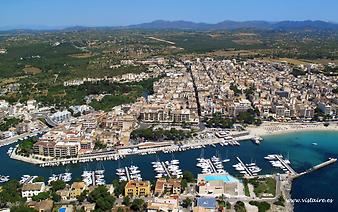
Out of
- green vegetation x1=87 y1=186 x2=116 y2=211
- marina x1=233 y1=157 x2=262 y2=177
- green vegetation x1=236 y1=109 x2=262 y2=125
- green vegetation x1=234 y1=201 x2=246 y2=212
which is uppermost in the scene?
green vegetation x1=87 y1=186 x2=116 y2=211

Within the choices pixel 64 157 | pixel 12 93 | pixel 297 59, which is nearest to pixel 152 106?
pixel 64 157

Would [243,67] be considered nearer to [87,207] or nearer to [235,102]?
[235,102]

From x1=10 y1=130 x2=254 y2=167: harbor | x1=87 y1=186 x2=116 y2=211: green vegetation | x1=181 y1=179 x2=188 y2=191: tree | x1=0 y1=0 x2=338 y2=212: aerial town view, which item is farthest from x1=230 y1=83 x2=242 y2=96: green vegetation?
x1=87 y1=186 x2=116 y2=211: green vegetation

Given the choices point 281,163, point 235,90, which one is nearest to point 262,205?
point 281,163

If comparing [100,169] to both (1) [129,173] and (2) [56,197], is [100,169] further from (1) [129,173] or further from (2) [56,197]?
(2) [56,197]

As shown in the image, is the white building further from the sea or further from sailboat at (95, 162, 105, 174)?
sailboat at (95, 162, 105, 174)

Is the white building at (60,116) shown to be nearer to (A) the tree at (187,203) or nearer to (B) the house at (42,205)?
(B) the house at (42,205)
